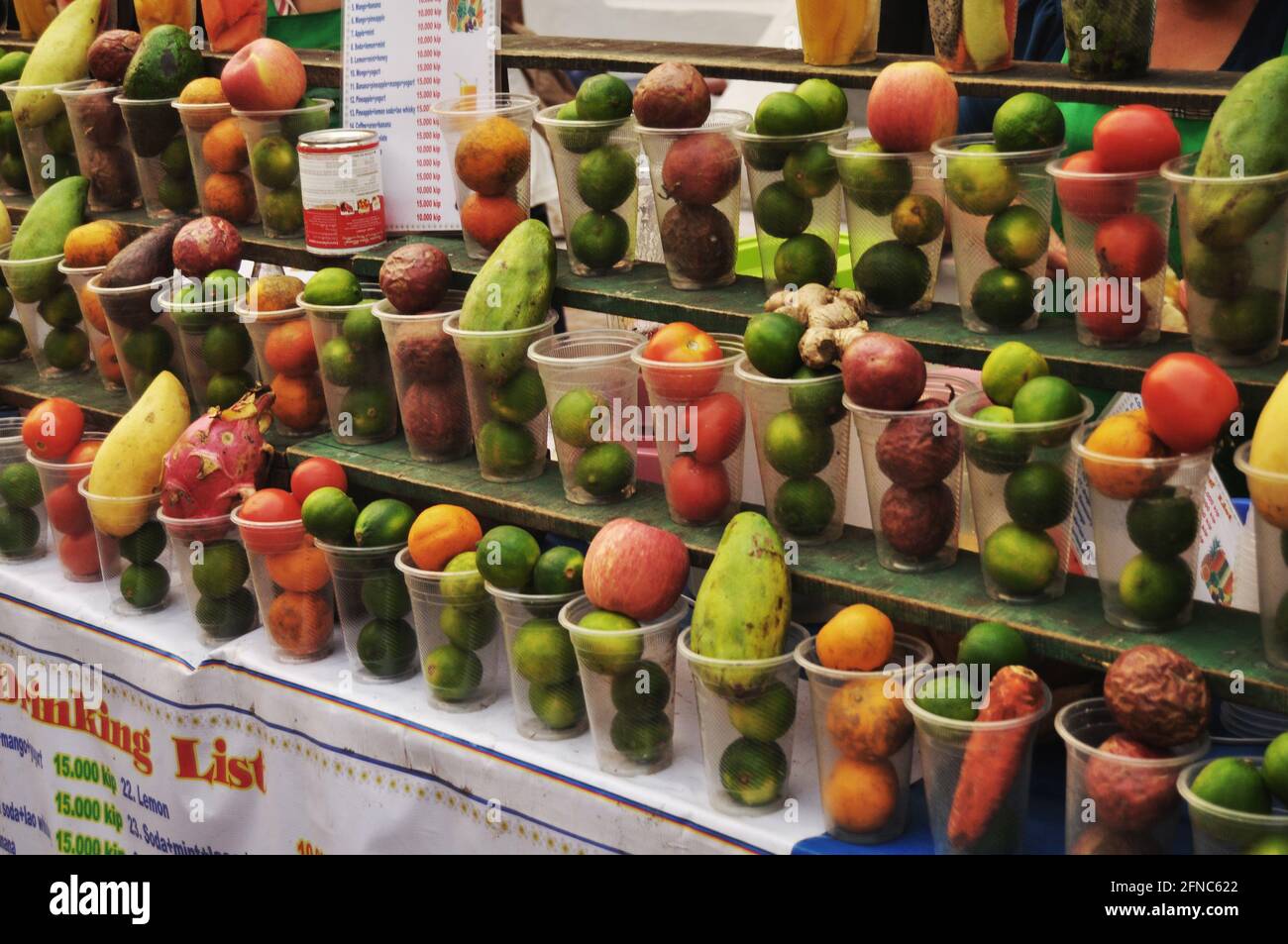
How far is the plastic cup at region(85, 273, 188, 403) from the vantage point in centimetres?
273

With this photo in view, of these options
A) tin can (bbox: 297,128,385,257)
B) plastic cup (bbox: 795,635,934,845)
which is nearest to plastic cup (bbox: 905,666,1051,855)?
plastic cup (bbox: 795,635,934,845)

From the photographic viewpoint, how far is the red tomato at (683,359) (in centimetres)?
201

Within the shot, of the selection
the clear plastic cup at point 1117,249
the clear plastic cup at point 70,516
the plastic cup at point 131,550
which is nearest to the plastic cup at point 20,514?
the clear plastic cup at point 70,516

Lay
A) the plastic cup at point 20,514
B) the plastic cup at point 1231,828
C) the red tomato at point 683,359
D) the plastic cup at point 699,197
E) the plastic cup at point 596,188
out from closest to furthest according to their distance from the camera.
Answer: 1. the plastic cup at point 1231,828
2. the red tomato at point 683,359
3. the plastic cup at point 699,197
4. the plastic cup at point 596,188
5. the plastic cup at point 20,514

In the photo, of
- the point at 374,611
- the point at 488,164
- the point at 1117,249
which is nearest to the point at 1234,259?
the point at 1117,249

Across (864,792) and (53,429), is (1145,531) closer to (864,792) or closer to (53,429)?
(864,792)

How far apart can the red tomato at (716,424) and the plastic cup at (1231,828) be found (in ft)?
2.45

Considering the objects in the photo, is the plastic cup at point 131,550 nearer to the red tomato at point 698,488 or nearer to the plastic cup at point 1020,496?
the red tomato at point 698,488

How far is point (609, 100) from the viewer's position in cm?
220

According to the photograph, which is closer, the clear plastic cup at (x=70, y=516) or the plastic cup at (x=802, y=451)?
the plastic cup at (x=802, y=451)

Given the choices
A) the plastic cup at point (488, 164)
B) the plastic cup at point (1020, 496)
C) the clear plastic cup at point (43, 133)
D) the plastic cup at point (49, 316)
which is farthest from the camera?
the clear plastic cup at point (43, 133)

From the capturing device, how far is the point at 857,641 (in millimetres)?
1761
